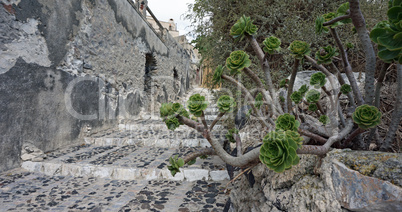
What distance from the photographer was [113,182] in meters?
2.30

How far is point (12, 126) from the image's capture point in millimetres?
2549

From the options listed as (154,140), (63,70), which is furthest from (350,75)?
(63,70)

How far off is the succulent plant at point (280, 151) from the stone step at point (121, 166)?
173 cm

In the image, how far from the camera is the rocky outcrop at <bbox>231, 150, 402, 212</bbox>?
63 cm

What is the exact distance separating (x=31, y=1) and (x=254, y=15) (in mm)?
3209

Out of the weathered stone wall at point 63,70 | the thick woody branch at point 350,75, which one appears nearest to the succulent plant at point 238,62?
the thick woody branch at point 350,75

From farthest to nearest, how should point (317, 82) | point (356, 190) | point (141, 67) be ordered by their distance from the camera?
point (141, 67) → point (317, 82) → point (356, 190)

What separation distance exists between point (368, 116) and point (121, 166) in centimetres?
249

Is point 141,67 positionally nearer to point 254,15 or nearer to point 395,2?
point 254,15

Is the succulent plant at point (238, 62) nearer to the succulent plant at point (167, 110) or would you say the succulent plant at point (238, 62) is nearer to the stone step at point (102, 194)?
the succulent plant at point (167, 110)

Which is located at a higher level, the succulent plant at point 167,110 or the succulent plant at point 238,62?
the succulent plant at point 238,62

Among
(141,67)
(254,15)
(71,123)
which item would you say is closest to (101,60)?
(71,123)

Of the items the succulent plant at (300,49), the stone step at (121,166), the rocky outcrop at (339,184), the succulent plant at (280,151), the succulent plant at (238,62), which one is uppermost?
the succulent plant at (300,49)

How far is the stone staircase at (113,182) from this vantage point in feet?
5.80
